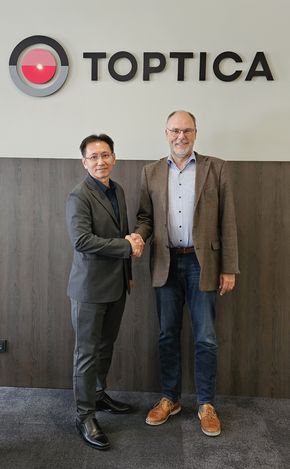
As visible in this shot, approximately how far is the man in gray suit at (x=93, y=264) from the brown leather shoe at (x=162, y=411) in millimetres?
366

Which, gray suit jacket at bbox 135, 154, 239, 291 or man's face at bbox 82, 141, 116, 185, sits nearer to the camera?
man's face at bbox 82, 141, 116, 185

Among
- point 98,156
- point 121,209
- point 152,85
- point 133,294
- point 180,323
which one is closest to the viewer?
point 98,156

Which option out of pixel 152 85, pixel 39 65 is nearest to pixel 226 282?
pixel 152 85

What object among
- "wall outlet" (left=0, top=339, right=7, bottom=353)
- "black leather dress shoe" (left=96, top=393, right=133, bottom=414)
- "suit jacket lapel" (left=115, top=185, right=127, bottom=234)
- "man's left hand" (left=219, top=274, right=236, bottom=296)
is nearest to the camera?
"suit jacket lapel" (left=115, top=185, right=127, bottom=234)

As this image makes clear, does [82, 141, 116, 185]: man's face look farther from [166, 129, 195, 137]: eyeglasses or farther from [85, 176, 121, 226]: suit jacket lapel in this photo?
[166, 129, 195, 137]: eyeglasses

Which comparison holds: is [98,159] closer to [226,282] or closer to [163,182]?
[163,182]

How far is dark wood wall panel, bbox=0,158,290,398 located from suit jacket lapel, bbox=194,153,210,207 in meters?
0.40

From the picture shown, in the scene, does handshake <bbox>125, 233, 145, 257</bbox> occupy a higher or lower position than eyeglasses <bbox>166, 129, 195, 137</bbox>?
lower

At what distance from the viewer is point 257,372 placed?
2982 mm

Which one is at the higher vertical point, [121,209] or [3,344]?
[121,209]

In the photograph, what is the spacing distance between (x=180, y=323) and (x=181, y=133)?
1.20m

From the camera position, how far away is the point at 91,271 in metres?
2.31

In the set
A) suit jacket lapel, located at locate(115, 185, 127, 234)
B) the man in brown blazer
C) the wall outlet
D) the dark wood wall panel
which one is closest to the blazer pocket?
the man in brown blazer

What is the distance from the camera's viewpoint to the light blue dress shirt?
2.54m
